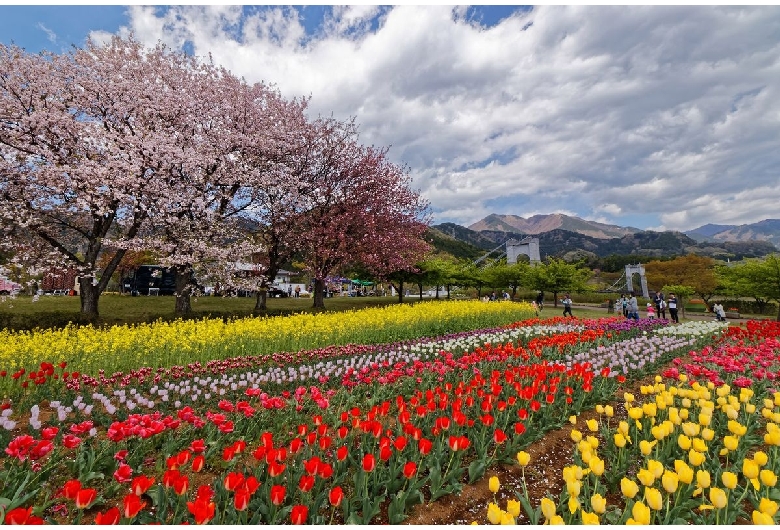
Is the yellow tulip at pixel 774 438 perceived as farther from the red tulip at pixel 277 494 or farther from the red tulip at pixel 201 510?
the red tulip at pixel 201 510

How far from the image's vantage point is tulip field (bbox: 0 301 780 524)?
10.2 ft

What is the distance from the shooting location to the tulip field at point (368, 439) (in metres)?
3.11

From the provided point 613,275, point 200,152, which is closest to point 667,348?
point 200,152

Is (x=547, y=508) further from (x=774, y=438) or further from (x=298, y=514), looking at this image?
(x=774, y=438)

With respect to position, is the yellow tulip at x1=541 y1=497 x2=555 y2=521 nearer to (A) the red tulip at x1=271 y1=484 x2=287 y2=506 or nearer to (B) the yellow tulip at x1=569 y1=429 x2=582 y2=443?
(B) the yellow tulip at x1=569 y1=429 x2=582 y2=443

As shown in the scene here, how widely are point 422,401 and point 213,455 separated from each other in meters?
2.84

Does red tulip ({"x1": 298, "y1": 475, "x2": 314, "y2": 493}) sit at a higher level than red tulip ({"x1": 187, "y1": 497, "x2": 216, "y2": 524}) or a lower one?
lower

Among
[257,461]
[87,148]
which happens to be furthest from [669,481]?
[87,148]

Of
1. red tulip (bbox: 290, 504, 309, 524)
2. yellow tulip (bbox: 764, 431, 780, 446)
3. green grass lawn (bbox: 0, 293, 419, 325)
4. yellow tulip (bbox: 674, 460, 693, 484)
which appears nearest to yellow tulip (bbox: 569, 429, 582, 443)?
yellow tulip (bbox: 674, 460, 693, 484)

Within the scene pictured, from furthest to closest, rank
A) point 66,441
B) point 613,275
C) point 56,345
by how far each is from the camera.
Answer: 1. point 613,275
2. point 56,345
3. point 66,441

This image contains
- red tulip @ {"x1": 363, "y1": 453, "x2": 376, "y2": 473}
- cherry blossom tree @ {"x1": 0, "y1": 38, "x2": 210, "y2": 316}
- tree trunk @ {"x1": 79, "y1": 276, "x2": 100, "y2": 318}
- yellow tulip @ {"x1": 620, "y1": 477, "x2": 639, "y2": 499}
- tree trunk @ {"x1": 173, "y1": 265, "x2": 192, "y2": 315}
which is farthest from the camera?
tree trunk @ {"x1": 173, "y1": 265, "x2": 192, "y2": 315}

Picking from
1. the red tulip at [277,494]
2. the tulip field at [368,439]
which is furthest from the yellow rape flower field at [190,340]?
the red tulip at [277,494]

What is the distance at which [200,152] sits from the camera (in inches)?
748

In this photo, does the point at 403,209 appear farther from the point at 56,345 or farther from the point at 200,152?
the point at 56,345
